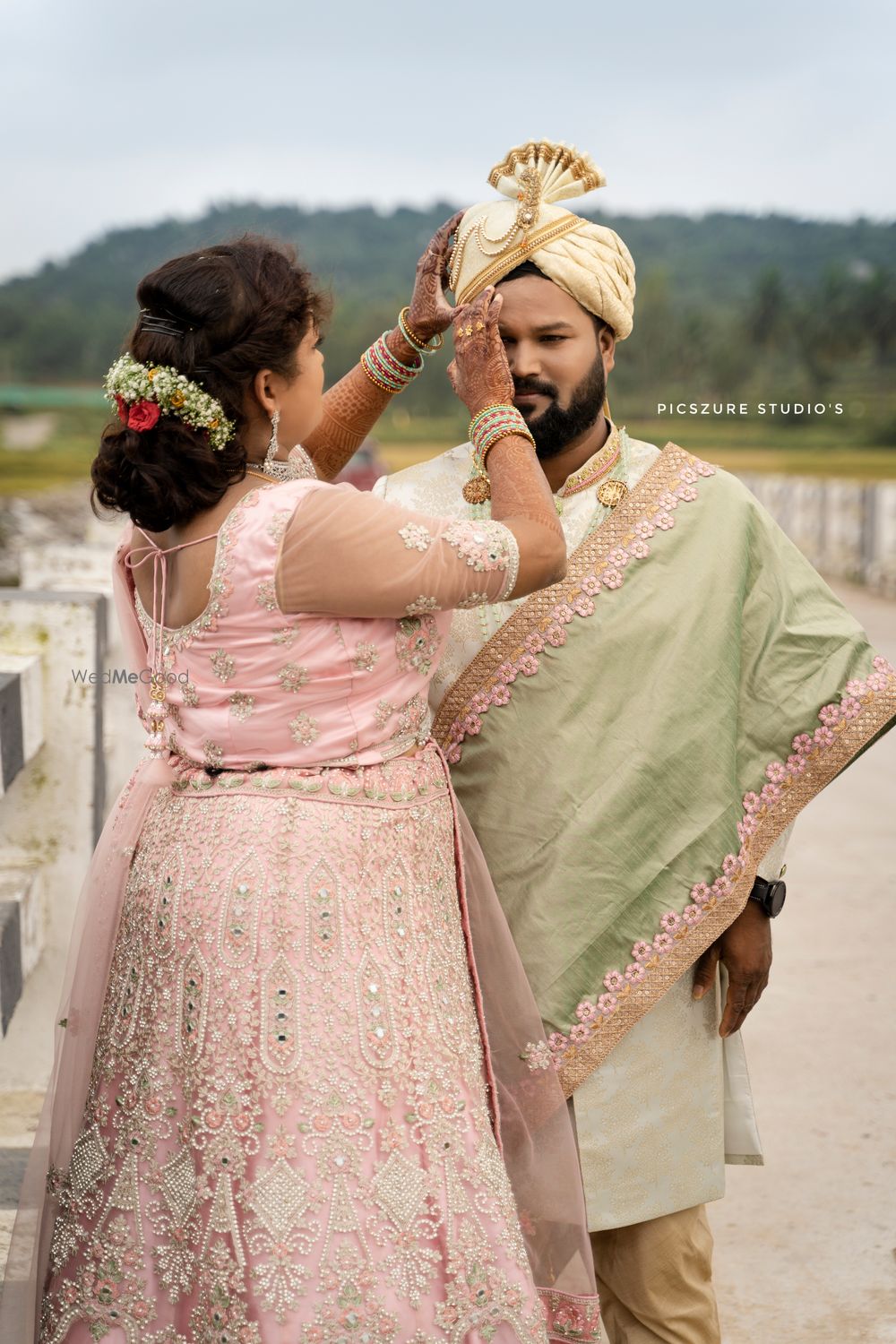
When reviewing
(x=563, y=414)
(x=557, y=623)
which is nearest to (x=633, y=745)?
(x=557, y=623)

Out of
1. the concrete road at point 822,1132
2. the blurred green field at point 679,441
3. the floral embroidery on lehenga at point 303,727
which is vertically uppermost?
the floral embroidery on lehenga at point 303,727

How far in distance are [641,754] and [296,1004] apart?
86 cm

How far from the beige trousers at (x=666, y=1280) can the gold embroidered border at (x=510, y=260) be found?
1780 millimetres

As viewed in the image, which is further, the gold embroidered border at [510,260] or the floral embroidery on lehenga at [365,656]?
the gold embroidered border at [510,260]

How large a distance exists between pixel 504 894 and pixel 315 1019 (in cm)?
68

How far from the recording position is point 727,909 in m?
2.58

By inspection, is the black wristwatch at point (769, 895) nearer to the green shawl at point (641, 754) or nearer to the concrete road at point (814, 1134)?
the green shawl at point (641, 754)

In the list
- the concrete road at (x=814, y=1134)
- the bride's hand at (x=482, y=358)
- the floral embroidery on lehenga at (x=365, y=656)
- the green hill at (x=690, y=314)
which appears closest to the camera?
the floral embroidery on lehenga at (x=365, y=656)

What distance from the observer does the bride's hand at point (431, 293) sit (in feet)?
8.33

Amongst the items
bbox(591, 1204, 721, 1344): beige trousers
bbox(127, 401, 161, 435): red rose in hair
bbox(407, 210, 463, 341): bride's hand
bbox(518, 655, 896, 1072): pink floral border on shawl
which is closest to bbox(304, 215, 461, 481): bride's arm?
bbox(407, 210, 463, 341): bride's hand

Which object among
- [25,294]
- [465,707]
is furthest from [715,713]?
[25,294]

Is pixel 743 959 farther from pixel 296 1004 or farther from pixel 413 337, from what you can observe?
pixel 413 337

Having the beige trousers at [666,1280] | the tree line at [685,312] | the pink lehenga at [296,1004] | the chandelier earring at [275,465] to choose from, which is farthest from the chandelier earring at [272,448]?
the tree line at [685,312]
